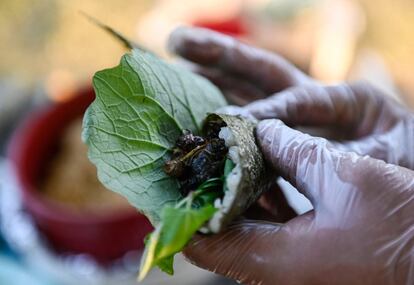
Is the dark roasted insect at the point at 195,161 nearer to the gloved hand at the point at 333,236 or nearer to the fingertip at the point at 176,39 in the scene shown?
the gloved hand at the point at 333,236

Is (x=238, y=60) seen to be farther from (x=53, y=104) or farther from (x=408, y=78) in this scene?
(x=408, y=78)

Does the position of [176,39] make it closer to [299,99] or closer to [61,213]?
[299,99]

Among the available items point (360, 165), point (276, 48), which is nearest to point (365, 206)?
point (360, 165)

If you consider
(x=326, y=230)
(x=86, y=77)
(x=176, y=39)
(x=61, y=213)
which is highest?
(x=176, y=39)

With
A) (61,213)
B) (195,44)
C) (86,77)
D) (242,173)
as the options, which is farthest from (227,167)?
Result: (86,77)

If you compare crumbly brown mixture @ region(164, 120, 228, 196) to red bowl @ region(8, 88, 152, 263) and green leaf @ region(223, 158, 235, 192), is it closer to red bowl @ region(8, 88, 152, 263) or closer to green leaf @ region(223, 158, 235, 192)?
green leaf @ region(223, 158, 235, 192)

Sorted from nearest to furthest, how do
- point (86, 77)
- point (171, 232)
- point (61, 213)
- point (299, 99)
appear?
point (171, 232) → point (299, 99) → point (61, 213) → point (86, 77)

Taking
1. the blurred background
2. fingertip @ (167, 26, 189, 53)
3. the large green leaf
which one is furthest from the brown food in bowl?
the large green leaf
